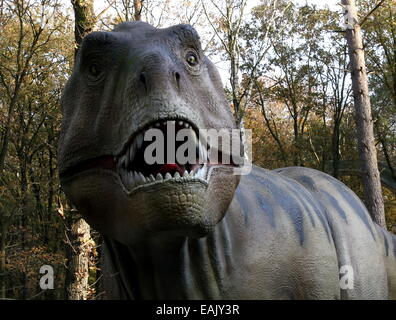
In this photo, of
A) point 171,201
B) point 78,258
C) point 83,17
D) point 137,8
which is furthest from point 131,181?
point 137,8

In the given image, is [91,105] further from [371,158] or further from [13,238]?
[13,238]

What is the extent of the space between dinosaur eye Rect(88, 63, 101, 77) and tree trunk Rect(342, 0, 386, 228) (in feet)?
33.2

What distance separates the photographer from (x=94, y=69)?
1.91 m

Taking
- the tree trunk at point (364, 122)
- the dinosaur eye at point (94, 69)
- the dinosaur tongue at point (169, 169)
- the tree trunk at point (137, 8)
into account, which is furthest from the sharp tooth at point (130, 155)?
the tree trunk at point (137, 8)

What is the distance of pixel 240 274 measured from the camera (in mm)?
2205

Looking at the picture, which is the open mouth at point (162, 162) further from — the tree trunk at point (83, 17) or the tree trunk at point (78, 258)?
the tree trunk at point (83, 17)

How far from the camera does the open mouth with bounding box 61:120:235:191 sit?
1628 mm

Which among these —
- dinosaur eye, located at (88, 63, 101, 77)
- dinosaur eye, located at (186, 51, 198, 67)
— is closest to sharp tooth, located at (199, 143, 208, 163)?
dinosaur eye, located at (186, 51, 198, 67)

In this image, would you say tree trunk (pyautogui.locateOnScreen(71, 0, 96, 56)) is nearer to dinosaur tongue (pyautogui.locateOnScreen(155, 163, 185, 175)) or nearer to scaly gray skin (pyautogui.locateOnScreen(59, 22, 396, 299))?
scaly gray skin (pyautogui.locateOnScreen(59, 22, 396, 299))

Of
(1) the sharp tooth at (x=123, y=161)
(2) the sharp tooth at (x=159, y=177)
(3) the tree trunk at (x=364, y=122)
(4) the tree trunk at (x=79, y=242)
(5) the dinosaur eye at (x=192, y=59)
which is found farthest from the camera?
(3) the tree trunk at (x=364, y=122)

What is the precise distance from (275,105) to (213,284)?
24443 mm

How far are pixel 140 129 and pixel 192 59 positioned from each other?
40cm

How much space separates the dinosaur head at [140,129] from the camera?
1.63m
